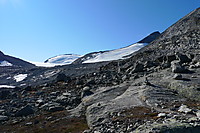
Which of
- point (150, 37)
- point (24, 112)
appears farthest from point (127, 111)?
point (150, 37)

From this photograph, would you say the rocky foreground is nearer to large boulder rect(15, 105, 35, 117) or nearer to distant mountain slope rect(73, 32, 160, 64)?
large boulder rect(15, 105, 35, 117)

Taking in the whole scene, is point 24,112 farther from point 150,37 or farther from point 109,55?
point 150,37

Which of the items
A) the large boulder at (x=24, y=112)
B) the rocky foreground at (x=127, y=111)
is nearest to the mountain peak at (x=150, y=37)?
the rocky foreground at (x=127, y=111)

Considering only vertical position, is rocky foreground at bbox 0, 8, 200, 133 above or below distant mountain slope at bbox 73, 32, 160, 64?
below

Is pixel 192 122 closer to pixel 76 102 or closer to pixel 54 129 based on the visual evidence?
pixel 54 129

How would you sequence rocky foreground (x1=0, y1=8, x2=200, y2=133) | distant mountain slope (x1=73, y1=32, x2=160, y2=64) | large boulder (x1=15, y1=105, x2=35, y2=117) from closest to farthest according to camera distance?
rocky foreground (x1=0, y1=8, x2=200, y2=133), large boulder (x1=15, y1=105, x2=35, y2=117), distant mountain slope (x1=73, y1=32, x2=160, y2=64)

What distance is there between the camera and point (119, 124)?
44.9 ft

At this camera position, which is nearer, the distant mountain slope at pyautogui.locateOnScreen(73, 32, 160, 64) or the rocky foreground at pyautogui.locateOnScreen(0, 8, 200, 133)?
the rocky foreground at pyautogui.locateOnScreen(0, 8, 200, 133)

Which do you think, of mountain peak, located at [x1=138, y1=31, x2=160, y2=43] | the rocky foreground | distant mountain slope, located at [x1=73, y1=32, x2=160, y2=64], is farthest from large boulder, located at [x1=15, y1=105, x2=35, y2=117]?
mountain peak, located at [x1=138, y1=31, x2=160, y2=43]

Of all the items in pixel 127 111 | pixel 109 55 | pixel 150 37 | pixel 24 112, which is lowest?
pixel 24 112

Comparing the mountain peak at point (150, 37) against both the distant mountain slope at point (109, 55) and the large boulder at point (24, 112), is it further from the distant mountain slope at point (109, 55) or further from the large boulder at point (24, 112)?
the large boulder at point (24, 112)

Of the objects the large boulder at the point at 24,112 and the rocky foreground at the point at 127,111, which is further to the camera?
the large boulder at the point at 24,112

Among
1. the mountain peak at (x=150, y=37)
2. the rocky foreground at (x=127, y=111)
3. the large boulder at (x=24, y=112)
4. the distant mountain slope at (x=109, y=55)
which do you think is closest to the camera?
the rocky foreground at (x=127, y=111)

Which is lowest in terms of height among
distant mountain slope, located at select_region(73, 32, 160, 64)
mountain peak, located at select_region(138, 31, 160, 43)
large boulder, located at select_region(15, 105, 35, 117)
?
large boulder, located at select_region(15, 105, 35, 117)
